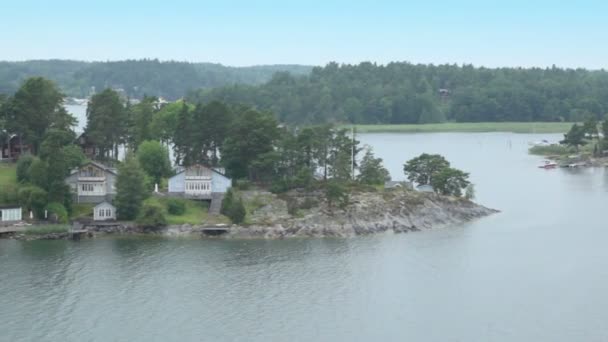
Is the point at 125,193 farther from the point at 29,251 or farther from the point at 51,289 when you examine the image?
the point at 51,289

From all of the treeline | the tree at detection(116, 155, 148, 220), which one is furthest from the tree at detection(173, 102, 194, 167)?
the treeline

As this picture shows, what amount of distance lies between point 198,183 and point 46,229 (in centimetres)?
764

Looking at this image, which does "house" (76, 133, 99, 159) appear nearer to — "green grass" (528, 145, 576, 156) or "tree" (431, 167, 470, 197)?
"tree" (431, 167, 470, 197)

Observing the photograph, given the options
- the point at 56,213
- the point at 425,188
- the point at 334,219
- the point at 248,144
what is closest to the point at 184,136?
the point at 248,144

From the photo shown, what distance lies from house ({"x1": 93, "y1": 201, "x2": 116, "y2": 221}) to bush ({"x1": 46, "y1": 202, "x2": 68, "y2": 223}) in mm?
1320

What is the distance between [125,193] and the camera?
44156 millimetres

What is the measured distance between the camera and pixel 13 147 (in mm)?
53969

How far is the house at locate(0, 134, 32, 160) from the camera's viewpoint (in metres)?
53.3

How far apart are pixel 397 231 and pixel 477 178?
23328 millimetres

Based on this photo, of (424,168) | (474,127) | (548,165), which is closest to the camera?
(424,168)

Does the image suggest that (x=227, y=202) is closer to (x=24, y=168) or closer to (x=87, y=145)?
(x=24, y=168)

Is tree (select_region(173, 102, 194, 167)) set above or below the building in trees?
above

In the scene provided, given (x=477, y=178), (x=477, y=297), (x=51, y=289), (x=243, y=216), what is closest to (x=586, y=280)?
(x=477, y=297)

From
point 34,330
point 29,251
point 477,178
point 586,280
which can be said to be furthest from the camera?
point 477,178
